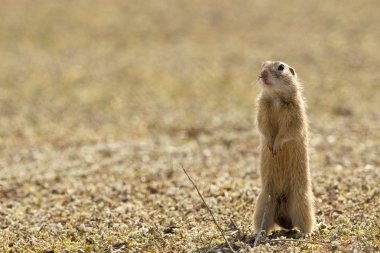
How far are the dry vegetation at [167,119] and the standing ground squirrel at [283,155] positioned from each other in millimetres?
254

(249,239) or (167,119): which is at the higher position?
(167,119)

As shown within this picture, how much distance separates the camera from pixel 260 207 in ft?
22.5

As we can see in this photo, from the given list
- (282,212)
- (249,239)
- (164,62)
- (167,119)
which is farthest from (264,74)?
(164,62)

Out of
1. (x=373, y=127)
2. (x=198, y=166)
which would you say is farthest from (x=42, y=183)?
(x=373, y=127)

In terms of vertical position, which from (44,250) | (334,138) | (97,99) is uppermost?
(97,99)

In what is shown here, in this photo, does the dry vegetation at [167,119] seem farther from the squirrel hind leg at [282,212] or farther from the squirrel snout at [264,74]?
the squirrel snout at [264,74]

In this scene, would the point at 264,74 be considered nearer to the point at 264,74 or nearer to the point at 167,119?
the point at 264,74

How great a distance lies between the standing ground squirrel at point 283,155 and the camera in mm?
6723

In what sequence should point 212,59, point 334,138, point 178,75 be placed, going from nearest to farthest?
1. point 334,138
2. point 178,75
3. point 212,59

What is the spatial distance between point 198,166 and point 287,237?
5.10 meters

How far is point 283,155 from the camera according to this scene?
682 cm

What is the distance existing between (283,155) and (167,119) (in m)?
10.9

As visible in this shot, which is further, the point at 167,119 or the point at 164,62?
the point at 164,62

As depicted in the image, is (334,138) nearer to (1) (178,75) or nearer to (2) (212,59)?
(1) (178,75)
